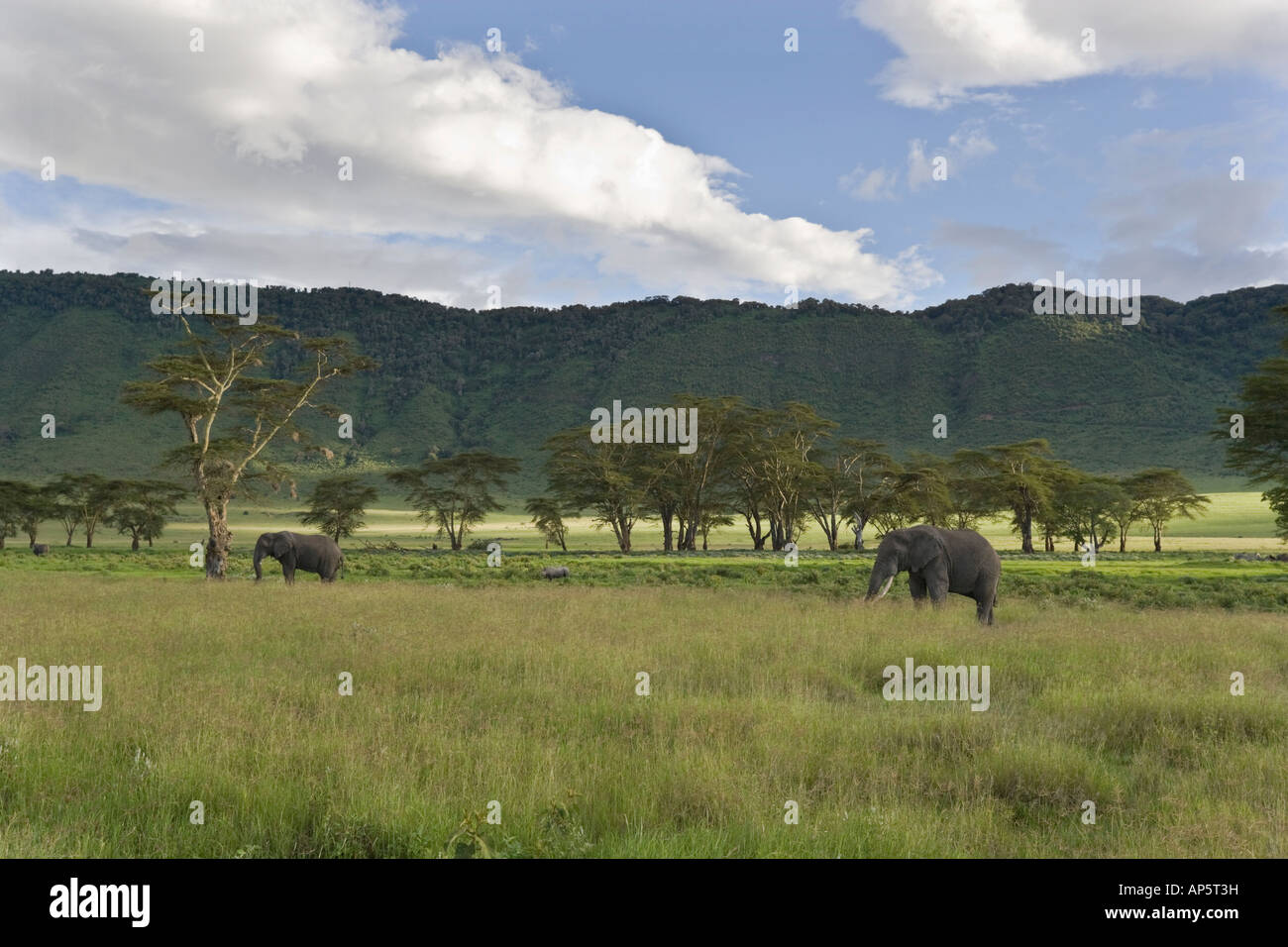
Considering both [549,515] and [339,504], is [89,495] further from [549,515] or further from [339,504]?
[549,515]

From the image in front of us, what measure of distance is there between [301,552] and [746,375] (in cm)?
14082

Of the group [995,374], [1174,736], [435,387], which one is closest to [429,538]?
[1174,736]

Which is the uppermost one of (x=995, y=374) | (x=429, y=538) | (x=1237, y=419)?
(x=995, y=374)

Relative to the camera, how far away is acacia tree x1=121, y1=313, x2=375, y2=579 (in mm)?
31703

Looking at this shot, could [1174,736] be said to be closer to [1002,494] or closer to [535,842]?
[535,842]

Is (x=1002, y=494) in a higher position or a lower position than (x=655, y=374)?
lower

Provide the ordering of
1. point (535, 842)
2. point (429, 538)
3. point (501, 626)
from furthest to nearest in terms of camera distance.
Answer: point (429, 538), point (501, 626), point (535, 842)

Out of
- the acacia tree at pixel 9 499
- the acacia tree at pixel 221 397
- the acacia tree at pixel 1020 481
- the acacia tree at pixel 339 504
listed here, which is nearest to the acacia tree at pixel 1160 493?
the acacia tree at pixel 1020 481

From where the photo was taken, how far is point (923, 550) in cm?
1692
